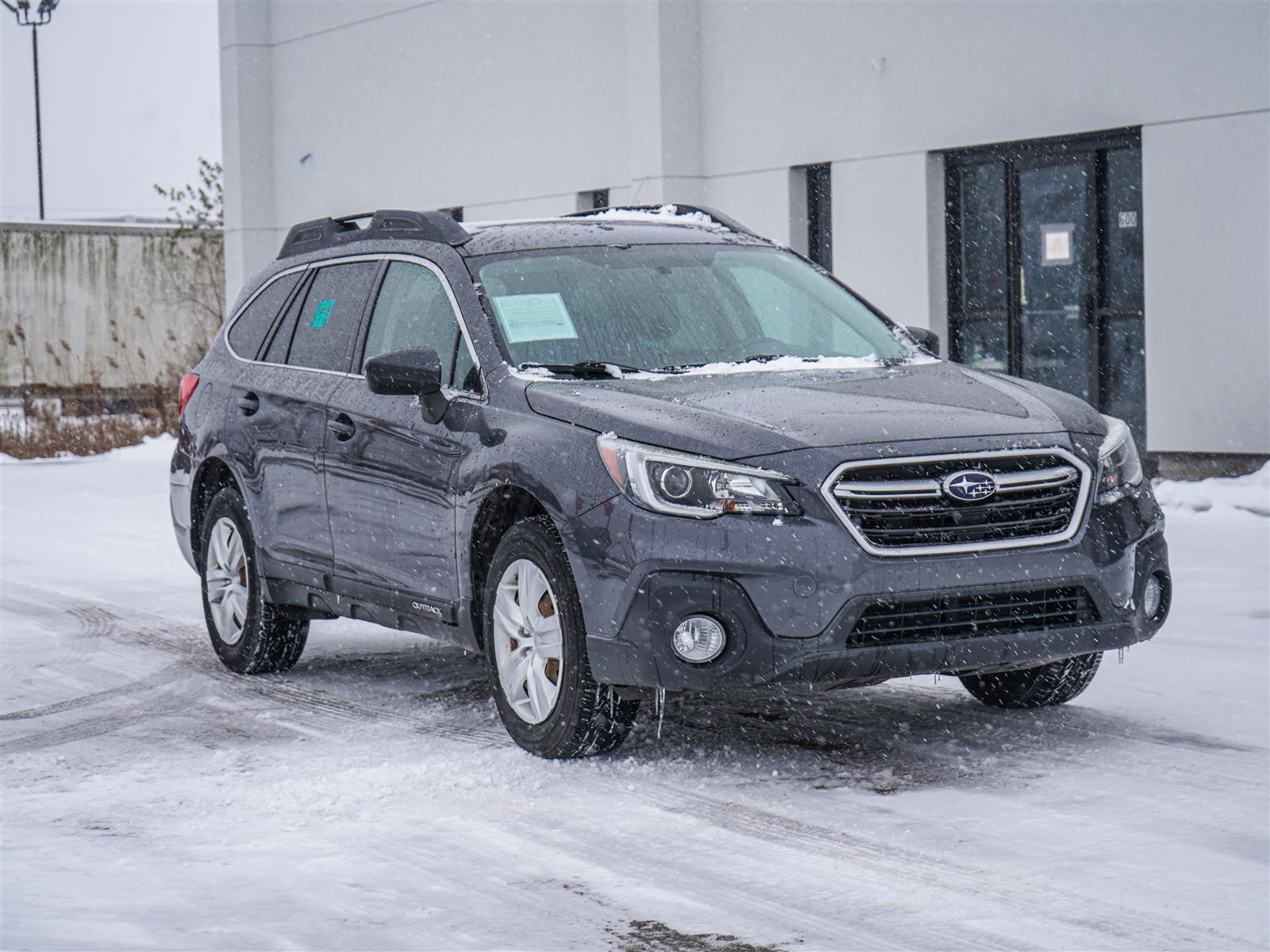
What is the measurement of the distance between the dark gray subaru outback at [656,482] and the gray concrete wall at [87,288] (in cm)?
2905

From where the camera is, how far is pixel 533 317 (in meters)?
7.04

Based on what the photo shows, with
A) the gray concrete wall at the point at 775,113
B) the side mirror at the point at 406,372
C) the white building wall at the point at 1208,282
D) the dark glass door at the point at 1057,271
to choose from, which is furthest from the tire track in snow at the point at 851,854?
the dark glass door at the point at 1057,271

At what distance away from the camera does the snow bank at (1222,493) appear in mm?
13555

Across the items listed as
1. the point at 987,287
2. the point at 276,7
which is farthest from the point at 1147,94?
the point at 276,7

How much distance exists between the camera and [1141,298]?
51.8ft

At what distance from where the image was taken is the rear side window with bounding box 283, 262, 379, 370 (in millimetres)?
7965

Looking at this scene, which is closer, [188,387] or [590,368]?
[590,368]

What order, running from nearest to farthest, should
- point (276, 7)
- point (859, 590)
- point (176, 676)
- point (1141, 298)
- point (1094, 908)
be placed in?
1. point (1094, 908)
2. point (859, 590)
3. point (176, 676)
4. point (1141, 298)
5. point (276, 7)

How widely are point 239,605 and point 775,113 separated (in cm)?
1138

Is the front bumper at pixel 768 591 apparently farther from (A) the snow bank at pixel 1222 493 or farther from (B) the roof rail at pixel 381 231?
(A) the snow bank at pixel 1222 493

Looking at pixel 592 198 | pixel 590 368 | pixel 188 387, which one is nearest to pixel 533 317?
pixel 590 368

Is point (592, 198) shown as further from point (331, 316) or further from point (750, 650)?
point (750, 650)

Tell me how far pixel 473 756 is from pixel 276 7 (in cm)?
2215

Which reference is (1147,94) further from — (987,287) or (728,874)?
(728,874)
